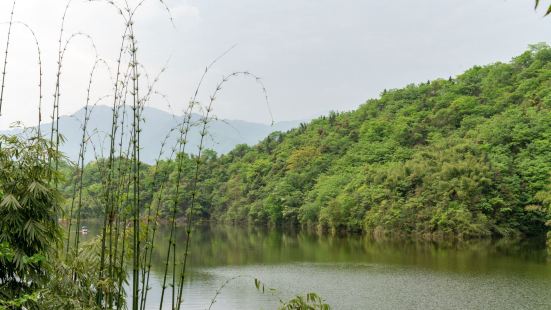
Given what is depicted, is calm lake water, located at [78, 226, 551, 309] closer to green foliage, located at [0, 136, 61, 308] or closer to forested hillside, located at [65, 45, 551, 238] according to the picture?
forested hillside, located at [65, 45, 551, 238]

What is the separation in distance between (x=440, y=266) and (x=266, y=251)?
10.9 metres

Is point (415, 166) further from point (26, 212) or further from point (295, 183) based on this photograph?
point (26, 212)

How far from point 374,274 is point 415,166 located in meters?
16.5

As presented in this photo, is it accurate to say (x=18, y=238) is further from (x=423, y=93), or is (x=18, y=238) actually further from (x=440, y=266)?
(x=423, y=93)

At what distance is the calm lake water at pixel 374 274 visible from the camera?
15438 mm

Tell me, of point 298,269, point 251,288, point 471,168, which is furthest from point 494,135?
point 251,288

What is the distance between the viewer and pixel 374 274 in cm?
2034

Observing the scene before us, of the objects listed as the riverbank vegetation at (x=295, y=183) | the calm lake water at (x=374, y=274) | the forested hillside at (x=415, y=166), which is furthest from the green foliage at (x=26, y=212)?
the forested hillside at (x=415, y=166)

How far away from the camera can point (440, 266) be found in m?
21.3

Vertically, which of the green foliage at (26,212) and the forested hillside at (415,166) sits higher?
the forested hillside at (415,166)

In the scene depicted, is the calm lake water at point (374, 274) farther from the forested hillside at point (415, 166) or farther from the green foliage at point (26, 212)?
the green foliage at point (26, 212)

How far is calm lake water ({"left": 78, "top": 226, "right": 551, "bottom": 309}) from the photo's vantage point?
15438 mm

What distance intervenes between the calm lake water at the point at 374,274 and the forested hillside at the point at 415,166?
3.35 metres

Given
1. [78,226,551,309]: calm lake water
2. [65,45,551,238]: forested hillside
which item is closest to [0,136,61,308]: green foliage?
[78,226,551,309]: calm lake water
